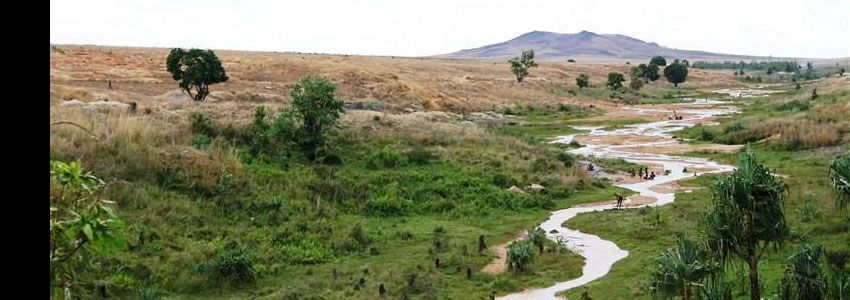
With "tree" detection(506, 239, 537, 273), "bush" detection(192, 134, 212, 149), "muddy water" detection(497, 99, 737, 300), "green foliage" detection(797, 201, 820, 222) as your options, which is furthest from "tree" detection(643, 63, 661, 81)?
"tree" detection(506, 239, 537, 273)

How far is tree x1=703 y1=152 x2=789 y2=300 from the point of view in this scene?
12.2 meters

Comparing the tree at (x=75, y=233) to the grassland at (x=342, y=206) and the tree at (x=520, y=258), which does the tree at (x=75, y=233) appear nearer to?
the grassland at (x=342, y=206)

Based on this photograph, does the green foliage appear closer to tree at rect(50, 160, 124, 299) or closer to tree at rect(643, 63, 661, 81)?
tree at rect(50, 160, 124, 299)

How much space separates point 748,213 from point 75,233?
12.0m

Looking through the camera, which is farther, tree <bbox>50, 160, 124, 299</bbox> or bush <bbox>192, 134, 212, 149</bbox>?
bush <bbox>192, 134, 212, 149</bbox>

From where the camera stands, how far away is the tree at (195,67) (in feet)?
156

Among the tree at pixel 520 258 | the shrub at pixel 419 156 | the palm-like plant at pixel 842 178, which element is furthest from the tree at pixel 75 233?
the shrub at pixel 419 156

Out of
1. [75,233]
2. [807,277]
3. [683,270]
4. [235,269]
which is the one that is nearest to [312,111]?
[235,269]

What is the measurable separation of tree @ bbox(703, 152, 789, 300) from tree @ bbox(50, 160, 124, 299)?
11.5 m

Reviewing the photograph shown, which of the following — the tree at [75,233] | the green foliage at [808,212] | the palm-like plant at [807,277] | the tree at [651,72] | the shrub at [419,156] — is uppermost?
the tree at [651,72]

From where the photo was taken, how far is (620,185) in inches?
1318

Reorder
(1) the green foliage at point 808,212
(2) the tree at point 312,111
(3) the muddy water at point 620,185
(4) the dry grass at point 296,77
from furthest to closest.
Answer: (4) the dry grass at point 296,77, (2) the tree at point 312,111, (1) the green foliage at point 808,212, (3) the muddy water at point 620,185

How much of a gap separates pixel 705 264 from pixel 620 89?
4043 inches

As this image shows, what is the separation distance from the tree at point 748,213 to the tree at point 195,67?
42367 mm
